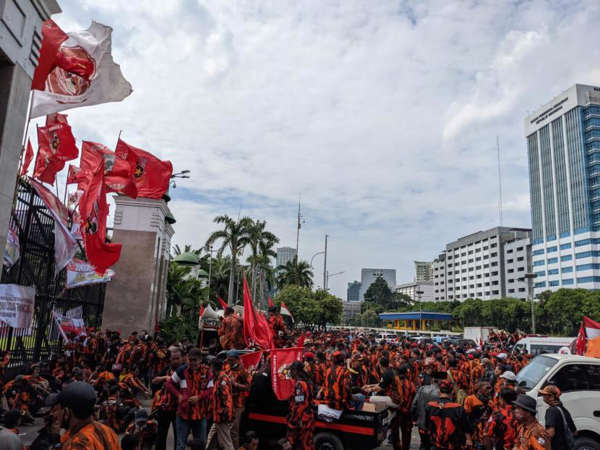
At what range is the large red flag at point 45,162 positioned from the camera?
41.6 feet

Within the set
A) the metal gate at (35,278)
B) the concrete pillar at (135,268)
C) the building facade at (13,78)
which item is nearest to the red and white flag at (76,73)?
the building facade at (13,78)

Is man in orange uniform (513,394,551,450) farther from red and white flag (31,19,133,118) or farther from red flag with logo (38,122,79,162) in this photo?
red flag with logo (38,122,79,162)

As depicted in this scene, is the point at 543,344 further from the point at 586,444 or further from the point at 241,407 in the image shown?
the point at 241,407

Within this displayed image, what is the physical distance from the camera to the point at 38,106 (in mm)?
9633

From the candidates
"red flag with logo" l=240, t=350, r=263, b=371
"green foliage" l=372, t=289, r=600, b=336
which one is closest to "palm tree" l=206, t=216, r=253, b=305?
"red flag with logo" l=240, t=350, r=263, b=371

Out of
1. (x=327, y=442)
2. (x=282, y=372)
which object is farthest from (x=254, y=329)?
(x=327, y=442)

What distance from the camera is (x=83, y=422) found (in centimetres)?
296

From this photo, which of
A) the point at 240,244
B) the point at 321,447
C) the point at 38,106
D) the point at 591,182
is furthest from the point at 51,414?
the point at 591,182

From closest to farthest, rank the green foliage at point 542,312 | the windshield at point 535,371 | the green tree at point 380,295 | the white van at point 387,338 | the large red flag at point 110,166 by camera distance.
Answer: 1. the windshield at point 535,371
2. the large red flag at point 110,166
3. the white van at point 387,338
4. the green foliage at point 542,312
5. the green tree at point 380,295

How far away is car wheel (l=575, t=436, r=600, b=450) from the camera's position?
698 centimetres

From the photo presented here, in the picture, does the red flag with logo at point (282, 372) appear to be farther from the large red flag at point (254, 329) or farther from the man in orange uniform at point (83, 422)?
the man in orange uniform at point (83, 422)

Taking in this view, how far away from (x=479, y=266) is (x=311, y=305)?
99423mm

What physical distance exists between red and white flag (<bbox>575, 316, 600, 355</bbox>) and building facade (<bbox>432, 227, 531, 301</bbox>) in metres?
103

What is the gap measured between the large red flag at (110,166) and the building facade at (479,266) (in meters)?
110
